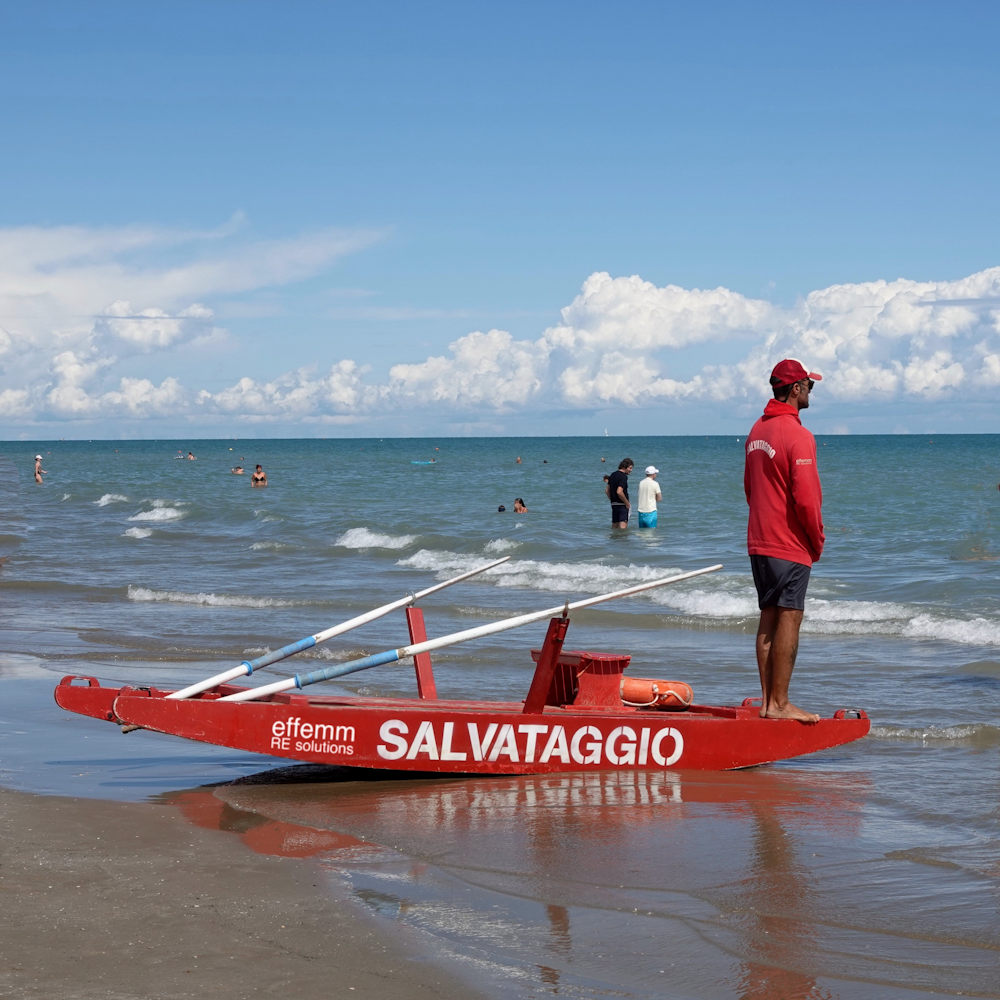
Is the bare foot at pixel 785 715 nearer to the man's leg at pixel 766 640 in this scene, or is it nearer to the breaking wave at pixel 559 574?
the man's leg at pixel 766 640

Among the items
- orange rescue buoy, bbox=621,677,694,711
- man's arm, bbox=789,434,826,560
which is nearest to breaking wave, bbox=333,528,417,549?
orange rescue buoy, bbox=621,677,694,711

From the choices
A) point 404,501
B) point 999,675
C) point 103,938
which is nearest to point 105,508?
point 404,501

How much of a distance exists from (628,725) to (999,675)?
185 inches

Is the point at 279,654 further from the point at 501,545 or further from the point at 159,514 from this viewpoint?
the point at 159,514

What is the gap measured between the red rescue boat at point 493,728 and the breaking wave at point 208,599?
8274mm

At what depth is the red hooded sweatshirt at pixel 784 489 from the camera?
19.3 feet

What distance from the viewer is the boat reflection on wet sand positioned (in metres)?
3.78

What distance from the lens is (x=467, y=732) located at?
607cm

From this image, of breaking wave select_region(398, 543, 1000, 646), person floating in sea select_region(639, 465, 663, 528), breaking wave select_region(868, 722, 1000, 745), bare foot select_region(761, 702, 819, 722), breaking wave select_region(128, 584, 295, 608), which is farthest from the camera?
person floating in sea select_region(639, 465, 663, 528)

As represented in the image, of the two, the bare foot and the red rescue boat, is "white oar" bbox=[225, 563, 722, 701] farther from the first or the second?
the bare foot

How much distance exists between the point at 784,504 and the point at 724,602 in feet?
27.6

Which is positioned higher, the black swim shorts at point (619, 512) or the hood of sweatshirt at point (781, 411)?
the hood of sweatshirt at point (781, 411)

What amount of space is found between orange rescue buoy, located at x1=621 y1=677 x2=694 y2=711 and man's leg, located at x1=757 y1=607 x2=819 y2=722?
59 centimetres

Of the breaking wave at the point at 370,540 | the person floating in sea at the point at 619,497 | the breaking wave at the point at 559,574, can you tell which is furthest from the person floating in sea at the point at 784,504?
the person floating in sea at the point at 619,497
